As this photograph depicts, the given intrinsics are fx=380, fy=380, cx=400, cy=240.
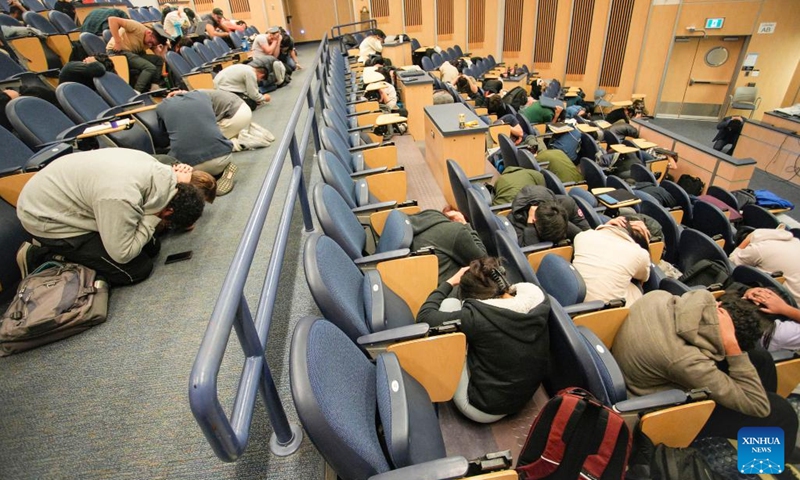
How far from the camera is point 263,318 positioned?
98 centimetres

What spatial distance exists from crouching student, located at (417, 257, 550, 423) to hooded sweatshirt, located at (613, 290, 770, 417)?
0.37 metres

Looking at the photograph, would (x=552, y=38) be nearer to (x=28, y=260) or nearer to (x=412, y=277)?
(x=412, y=277)

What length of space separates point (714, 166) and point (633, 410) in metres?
3.83

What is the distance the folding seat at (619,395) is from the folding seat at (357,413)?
427 mm

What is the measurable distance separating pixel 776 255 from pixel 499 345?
1.86 metres

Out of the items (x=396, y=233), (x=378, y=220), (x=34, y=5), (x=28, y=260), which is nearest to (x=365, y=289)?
(x=396, y=233)

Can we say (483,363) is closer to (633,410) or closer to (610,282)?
(633,410)

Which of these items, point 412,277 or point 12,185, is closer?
point 412,277

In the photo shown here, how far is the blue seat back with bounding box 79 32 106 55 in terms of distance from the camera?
3.57 metres

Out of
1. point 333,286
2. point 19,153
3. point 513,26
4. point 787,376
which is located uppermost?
point 513,26

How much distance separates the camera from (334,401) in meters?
0.74

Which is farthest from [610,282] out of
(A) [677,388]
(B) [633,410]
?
(B) [633,410]

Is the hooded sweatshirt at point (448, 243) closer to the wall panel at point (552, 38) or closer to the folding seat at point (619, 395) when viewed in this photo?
the folding seat at point (619, 395)

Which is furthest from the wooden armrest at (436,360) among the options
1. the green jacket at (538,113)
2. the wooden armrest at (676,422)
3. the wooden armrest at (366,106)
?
the green jacket at (538,113)
